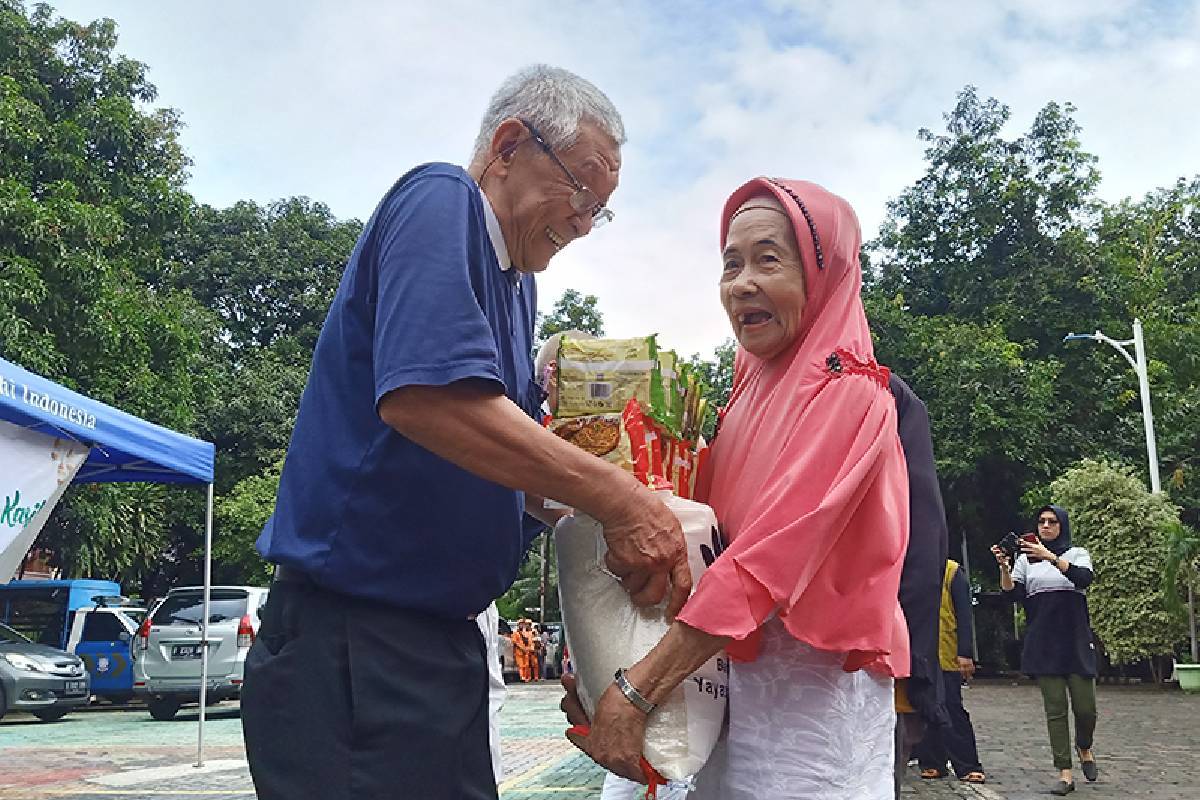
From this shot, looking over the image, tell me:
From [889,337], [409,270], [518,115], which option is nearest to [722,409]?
[518,115]

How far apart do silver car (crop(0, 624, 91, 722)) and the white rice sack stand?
16451 mm

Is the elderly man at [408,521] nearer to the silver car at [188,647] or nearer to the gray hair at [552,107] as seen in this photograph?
the gray hair at [552,107]

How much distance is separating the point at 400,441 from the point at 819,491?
0.77m

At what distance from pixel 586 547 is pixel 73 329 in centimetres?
1913

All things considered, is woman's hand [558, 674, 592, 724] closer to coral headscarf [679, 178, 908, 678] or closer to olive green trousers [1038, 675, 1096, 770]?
coral headscarf [679, 178, 908, 678]

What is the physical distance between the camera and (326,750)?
1767 millimetres

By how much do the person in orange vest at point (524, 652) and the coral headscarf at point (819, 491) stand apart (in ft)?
83.6

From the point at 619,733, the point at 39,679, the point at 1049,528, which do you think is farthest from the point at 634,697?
the point at 39,679

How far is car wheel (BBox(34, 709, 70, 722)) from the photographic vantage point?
16.8 m

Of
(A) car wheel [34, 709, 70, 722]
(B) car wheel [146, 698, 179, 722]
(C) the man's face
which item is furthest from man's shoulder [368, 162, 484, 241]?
(A) car wheel [34, 709, 70, 722]

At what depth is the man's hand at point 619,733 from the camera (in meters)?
1.94

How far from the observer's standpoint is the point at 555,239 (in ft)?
7.13

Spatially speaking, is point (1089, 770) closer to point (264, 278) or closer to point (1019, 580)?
point (1019, 580)

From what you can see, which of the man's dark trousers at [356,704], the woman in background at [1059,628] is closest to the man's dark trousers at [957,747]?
the woman in background at [1059,628]
